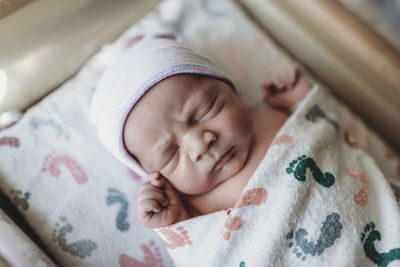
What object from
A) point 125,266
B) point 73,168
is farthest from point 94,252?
point 73,168

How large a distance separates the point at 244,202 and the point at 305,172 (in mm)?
161

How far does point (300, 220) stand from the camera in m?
0.76

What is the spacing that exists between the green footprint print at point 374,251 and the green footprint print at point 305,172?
0.43ft

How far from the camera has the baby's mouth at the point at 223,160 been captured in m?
0.83

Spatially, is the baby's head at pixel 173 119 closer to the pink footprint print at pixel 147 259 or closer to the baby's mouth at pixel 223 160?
the baby's mouth at pixel 223 160

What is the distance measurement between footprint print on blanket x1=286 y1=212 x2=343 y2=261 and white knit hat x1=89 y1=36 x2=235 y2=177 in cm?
42

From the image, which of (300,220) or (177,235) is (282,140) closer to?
(300,220)

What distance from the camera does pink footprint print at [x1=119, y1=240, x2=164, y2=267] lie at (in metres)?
0.88

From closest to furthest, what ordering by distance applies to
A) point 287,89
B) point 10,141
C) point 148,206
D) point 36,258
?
point 36,258 < point 148,206 < point 10,141 < point 287,89

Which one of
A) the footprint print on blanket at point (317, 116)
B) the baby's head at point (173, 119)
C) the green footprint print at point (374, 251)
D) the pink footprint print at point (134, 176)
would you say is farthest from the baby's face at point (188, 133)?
A: the green footprint print at point (374, 251)

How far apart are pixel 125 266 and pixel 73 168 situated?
1.00 ft

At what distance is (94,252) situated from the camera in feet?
2.87

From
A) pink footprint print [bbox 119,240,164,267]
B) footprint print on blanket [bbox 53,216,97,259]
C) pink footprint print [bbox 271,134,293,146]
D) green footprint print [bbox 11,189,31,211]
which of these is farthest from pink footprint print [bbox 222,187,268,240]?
green footprint print [bbox 11,189,31,211]

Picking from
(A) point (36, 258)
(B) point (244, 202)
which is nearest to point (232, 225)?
(B) point (244, 202)
